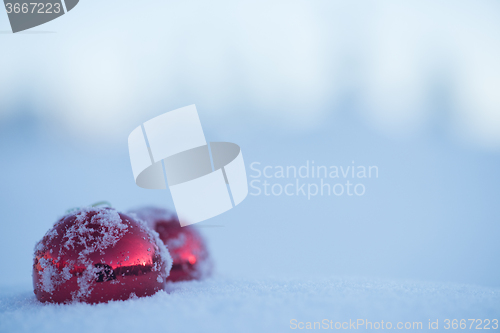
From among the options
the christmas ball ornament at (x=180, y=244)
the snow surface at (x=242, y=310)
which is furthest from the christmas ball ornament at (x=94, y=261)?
the christmas ball ornament at (x=180, y=244)

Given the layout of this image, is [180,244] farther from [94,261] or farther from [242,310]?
[242,310]

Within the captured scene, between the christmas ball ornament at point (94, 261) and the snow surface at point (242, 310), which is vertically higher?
the christmas ball ornament at point (94, 261)

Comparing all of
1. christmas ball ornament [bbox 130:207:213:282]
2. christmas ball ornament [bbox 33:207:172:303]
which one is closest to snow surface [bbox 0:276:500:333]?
christmas ball ornament [bbox 33:207:172:303]

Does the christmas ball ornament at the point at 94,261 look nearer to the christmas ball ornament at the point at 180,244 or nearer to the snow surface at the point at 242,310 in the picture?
the snow surface at the point at 242,310

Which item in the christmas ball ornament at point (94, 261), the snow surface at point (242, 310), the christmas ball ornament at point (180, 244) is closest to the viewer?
the snow surface at point (242, 310)

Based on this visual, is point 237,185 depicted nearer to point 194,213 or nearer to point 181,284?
point 194,213

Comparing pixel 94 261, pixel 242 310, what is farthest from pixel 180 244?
pixel 242 310

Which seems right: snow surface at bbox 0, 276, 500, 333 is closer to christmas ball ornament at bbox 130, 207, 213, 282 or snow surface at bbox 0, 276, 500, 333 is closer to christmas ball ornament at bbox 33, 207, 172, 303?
christmas ball ornament at bbox 33, 207, 172, 303

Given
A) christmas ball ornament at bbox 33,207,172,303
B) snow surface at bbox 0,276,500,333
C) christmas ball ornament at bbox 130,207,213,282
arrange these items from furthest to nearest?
christmas ball ornament at bbox 130,207,213,282, christmas ball ornament at bbox 33,207,172,303, snow surface at bbox 0,276,500,333
